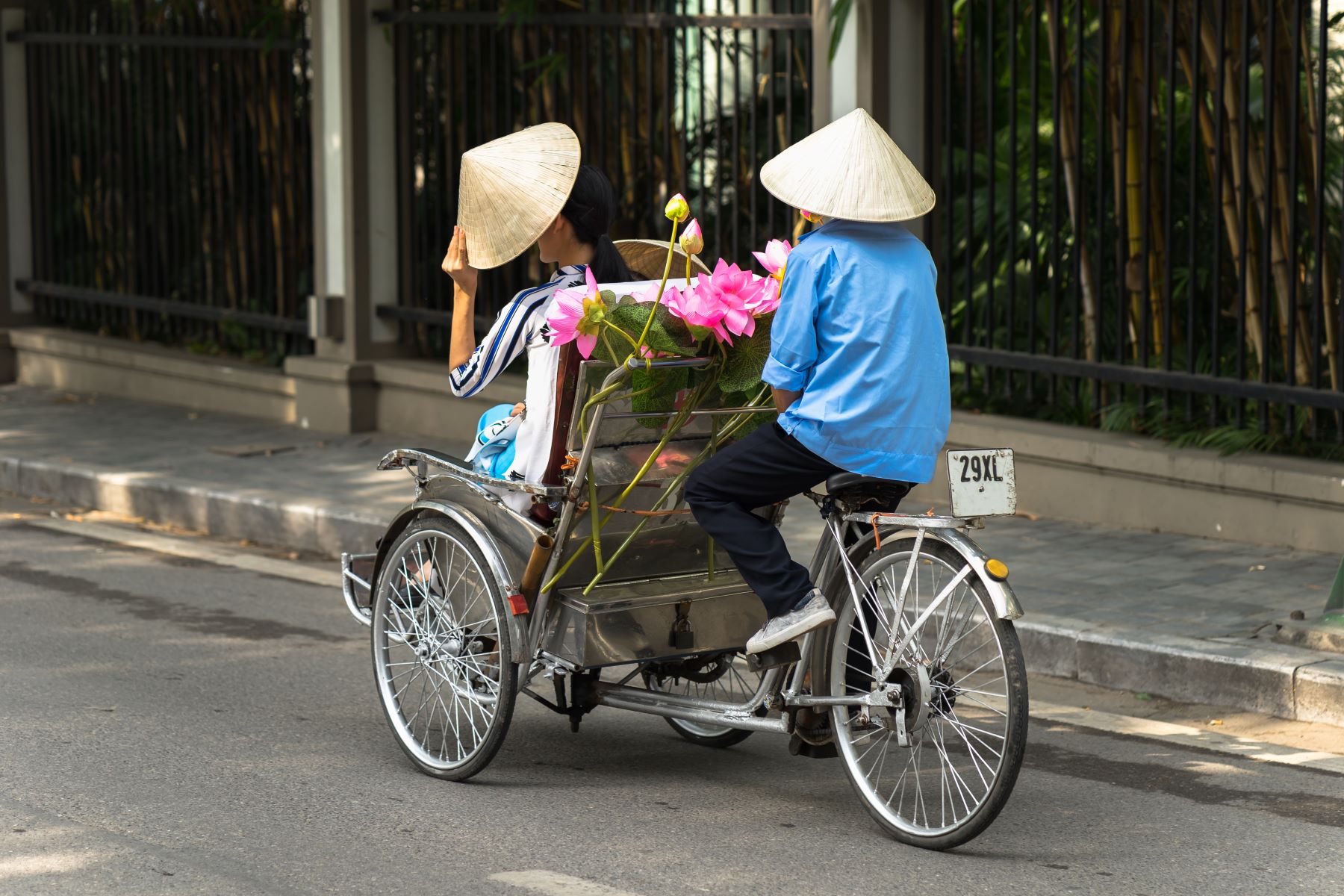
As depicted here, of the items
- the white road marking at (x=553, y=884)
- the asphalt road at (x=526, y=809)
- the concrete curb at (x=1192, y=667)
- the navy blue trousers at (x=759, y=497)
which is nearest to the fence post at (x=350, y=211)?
the asphalt road at (x=526, y=809)

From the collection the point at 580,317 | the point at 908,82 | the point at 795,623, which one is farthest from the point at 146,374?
the point at 795,623

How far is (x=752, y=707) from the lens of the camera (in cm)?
493

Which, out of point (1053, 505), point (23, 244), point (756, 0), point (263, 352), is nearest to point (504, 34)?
point (756, 0)

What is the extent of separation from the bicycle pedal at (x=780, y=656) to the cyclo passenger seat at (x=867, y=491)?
382 mm

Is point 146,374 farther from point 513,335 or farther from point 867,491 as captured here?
point 867,491

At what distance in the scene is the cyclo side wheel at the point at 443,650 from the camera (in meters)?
5.15

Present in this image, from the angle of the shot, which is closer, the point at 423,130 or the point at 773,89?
the point at 773,89

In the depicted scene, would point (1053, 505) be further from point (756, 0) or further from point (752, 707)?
point (752, 707)

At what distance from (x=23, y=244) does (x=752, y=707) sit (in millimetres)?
10817

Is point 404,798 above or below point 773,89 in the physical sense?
below

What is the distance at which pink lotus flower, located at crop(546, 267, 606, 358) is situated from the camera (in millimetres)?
4820

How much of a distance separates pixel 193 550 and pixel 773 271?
471 centimetres

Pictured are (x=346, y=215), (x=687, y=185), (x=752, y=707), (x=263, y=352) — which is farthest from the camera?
(x=263, y=352)

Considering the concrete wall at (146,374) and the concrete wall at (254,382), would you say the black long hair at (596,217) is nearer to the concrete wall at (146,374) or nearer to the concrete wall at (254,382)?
the concrete wall at (254,382)
